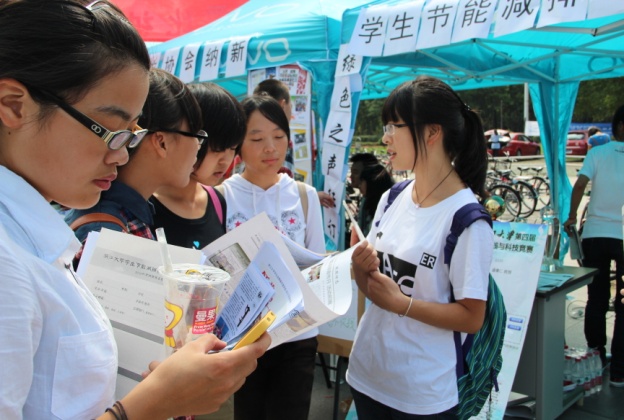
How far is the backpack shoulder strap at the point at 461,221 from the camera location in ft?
5.29

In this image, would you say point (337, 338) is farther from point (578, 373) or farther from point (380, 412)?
point (578, 373)

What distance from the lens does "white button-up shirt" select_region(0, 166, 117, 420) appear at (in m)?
0.65

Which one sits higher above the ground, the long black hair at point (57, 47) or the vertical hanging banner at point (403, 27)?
the vertical hanging banner at point (403, 27)

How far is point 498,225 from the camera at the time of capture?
3.25 meters

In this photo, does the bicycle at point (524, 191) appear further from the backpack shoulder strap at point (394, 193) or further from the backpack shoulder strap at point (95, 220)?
the backpack shoulder strap at point (95, 220)

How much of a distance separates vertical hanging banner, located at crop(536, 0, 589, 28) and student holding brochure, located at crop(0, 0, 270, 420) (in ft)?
8.38

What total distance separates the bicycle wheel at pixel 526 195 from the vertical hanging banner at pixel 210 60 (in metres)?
8.97

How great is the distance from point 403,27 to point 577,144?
2370cm

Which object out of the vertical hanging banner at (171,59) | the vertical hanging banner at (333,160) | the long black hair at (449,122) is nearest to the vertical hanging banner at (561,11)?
the long black hair at (449,122)

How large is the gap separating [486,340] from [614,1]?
1901mm

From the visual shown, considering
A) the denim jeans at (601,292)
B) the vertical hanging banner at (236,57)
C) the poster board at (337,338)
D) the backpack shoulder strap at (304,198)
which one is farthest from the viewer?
the vertical hanging banner at (236,57)

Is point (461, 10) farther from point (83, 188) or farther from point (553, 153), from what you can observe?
point (553, 153)

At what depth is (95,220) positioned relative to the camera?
1.22 m

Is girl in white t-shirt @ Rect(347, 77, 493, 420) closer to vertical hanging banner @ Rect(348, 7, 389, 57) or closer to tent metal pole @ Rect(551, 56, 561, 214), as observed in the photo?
vertical hanging banner @ Rect(348, 7, 389, 57)
